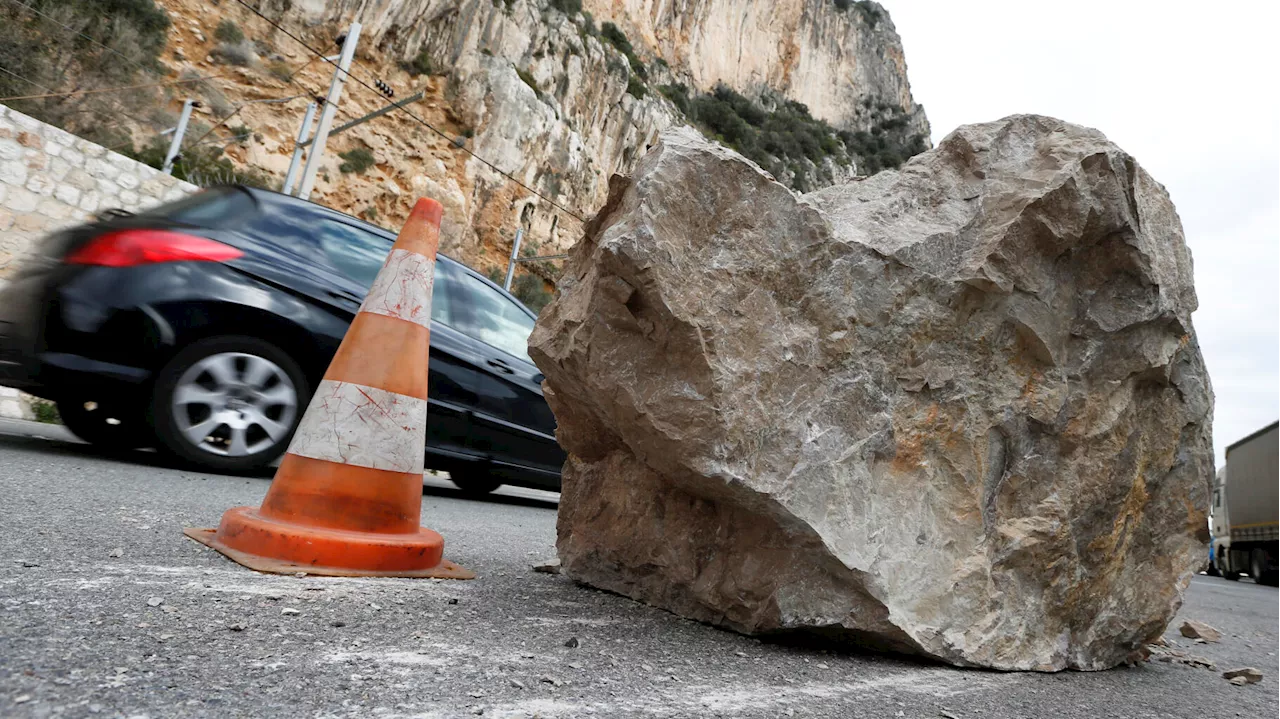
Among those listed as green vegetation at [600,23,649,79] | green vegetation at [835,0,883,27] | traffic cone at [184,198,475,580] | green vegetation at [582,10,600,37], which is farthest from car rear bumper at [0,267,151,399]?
green vegetation at [835,0,883,27]

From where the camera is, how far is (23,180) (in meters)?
9.08

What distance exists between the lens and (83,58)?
16188 mm

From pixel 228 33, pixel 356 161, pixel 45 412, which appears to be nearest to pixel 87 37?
pixel 228 33

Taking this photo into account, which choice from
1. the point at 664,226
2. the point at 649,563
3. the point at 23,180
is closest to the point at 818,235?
the point at 664,226

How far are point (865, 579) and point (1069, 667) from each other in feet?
3.24

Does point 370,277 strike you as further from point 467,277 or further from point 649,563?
point 649,563

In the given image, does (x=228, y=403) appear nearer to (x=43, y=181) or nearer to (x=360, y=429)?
(x=360, y=429)

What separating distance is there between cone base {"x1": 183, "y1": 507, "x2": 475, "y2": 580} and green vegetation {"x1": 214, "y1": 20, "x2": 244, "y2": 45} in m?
20.9

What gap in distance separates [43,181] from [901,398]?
35.8 ft

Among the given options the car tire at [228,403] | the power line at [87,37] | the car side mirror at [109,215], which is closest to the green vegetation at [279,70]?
the power line at [87,37]

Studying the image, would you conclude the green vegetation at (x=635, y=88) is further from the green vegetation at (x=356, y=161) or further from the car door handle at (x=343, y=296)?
the car door handle at (x=343, y=296)

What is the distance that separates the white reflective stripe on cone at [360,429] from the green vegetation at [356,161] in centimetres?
1923

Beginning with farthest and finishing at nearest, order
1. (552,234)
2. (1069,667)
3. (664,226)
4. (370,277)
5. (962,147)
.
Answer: (552,234), (370,277), (962,147), (1069,667), (664,226)

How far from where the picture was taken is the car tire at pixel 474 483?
6.17 metres
